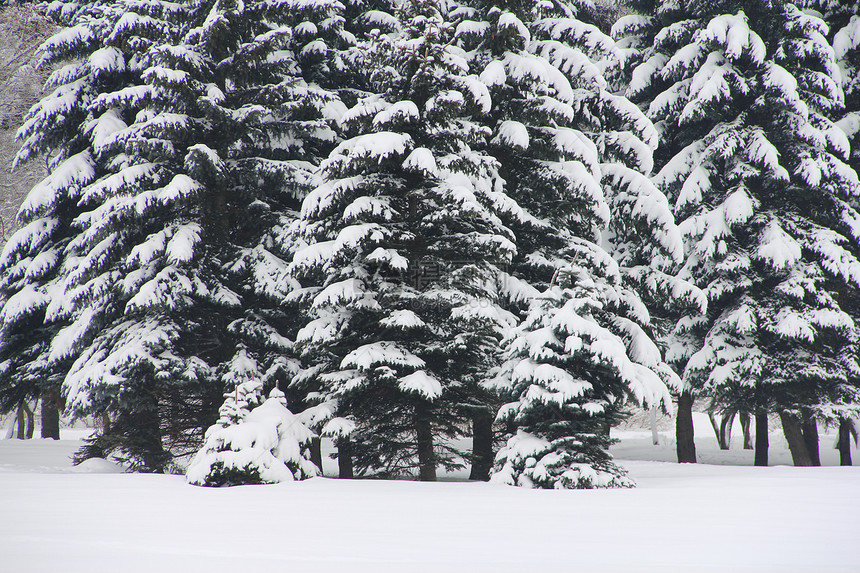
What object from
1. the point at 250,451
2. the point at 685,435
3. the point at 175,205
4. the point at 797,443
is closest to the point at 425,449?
the point at 250,451

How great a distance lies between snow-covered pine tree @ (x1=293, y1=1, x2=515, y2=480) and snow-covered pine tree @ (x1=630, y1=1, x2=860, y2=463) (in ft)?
22.7

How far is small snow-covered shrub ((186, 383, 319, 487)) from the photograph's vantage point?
8.75 m

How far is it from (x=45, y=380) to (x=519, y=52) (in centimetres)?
1274

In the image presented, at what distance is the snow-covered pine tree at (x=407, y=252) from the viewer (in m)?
10.2

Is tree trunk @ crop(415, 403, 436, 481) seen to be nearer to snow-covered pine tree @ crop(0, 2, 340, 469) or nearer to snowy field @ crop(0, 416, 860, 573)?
snowy field @ crop(0, 416, 860, 573)

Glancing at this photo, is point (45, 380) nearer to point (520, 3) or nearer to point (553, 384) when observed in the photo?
point (553, 384)

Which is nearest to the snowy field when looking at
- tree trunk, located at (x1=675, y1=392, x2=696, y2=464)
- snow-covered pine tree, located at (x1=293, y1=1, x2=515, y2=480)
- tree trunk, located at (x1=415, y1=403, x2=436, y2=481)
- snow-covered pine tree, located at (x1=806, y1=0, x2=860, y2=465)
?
tree trunk, located at (x1=415, y1=403, x2=436, y2=481)

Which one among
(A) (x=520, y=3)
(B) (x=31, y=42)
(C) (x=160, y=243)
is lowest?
(C) (x=160, y=243)

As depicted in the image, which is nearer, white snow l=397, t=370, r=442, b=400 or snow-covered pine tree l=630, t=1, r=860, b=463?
white snow l=397, t=370, r=442, b=400

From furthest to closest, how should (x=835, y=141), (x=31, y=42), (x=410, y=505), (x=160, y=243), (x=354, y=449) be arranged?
(x=31, y=42) → (x=835, y=141) → (x=160, y=243) → (x=354, y=449) → (x=410, y=505)

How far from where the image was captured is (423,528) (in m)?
5.64

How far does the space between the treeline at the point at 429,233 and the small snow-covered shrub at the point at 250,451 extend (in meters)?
0.05

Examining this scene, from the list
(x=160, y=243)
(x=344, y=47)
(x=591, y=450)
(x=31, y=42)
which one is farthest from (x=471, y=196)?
(x=31, y=42)

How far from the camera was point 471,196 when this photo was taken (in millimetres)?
10180
